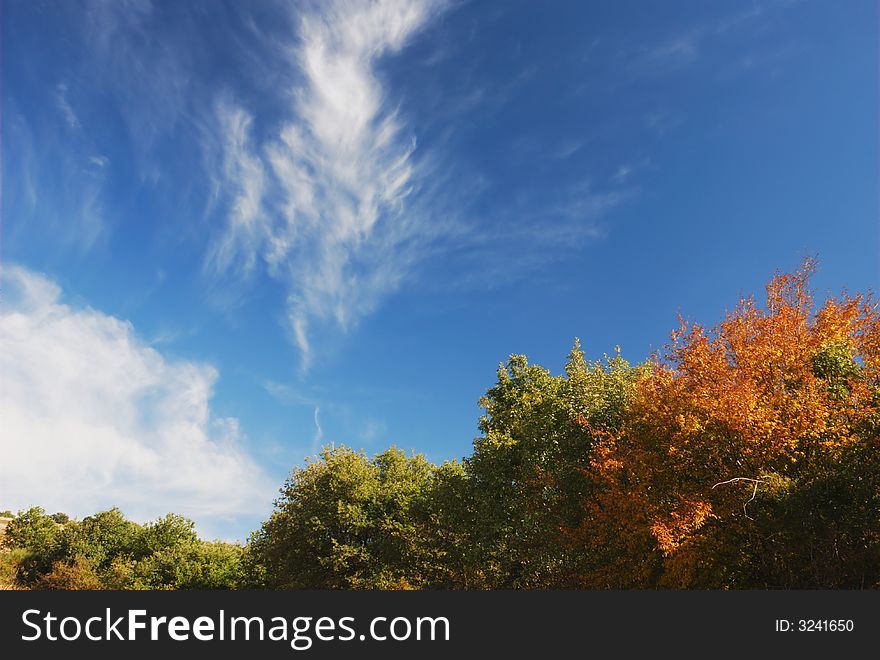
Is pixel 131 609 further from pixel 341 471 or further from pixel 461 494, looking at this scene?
pixel 341 471

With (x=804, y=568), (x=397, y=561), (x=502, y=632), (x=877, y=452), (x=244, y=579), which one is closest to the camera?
(x=502, y=632)

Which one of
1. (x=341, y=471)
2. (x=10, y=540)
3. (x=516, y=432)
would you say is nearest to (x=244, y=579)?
(x=341, y=471)

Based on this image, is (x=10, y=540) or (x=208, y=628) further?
(x=10, y=540)

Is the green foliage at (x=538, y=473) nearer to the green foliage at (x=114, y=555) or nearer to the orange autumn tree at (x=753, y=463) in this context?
the orange autumn tree at (x=753, y=463)

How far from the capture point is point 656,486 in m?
23.8

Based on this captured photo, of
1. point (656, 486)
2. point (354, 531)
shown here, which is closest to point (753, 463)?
point (656, 486)

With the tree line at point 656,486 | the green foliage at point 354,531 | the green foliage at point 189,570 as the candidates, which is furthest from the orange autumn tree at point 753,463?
the green foliage at point 189,570

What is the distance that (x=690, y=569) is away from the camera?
21.2 m

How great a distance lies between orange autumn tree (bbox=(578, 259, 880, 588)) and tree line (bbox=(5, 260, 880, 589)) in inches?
2.9

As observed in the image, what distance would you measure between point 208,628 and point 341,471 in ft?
119

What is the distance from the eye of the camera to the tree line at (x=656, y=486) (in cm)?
1892

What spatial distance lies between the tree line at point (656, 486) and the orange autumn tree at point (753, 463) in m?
0.07

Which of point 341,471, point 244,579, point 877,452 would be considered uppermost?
point 341,471

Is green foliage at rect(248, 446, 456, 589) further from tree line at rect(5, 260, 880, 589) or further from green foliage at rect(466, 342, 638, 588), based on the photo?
green foliage at rect(466, 342, 638, 588)
